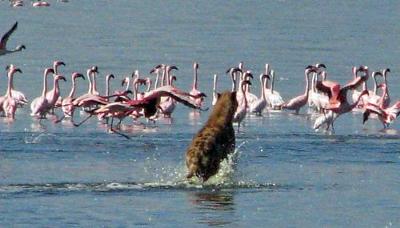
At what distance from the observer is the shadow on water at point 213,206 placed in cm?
1249

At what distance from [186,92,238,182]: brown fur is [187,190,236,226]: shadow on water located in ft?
1.05

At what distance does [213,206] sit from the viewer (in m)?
13.3

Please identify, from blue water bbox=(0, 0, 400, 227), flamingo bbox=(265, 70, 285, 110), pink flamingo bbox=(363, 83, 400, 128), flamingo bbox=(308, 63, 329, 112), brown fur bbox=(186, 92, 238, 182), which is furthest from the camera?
flamingo bbox=(265, 70, 285, 110)

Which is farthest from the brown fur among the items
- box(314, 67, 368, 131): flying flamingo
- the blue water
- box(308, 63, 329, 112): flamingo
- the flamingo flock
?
box(308, 63, 329, 112): flamingo

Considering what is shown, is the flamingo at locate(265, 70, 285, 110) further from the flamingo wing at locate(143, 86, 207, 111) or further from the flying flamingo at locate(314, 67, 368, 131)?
the flamingo wing at locate(143, 86, 207, 111)

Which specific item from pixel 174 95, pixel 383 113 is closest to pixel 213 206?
pixel 174 95

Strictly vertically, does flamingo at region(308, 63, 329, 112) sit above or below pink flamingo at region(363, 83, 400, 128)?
above

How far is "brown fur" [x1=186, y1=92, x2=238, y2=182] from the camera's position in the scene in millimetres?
14461

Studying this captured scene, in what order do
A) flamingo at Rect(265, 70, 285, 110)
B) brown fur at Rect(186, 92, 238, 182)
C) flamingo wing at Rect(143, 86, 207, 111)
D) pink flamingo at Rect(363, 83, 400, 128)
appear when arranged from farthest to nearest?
flamingo at Rect(265, 70, 285, 110), pink flamingo at Rect(363, 83, 400, 128), flamingo wing at Rect(143, 86, 207, 111), brown fur at Rect(186, 92, 238, 182)

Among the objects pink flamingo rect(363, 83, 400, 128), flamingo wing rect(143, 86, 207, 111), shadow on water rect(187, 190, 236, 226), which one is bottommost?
shadow on water rect(187, 190, 236, 226)

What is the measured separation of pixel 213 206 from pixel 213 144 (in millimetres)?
1366

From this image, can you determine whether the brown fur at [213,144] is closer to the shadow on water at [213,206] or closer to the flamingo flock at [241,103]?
the shadow on water at [213,206]

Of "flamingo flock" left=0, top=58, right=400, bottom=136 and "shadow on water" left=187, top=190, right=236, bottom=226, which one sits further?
"flamingo flock" left=0, top=58, right=400, bottom=136

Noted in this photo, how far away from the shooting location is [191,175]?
47.7ft
